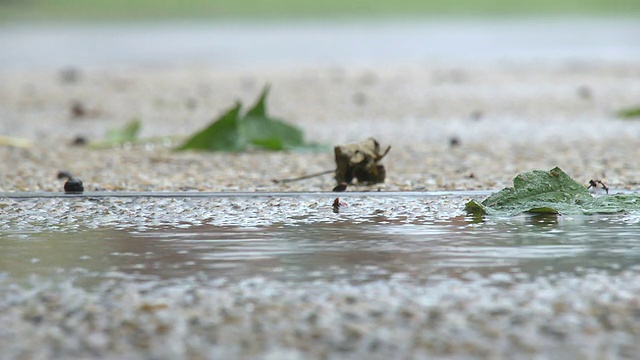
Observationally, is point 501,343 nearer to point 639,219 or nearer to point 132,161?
point 639,219

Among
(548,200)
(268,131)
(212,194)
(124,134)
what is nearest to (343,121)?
(124,134)

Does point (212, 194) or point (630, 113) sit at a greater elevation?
point (630, 113)

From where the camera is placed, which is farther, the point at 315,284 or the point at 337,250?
the point at 337,250

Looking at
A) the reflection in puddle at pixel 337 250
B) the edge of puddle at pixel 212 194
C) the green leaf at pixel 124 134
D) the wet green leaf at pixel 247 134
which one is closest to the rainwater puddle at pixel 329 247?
the reflection in puddle at pixel 337 250

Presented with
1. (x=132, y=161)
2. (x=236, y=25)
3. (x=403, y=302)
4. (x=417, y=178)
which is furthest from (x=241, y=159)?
(x=236, y=25)

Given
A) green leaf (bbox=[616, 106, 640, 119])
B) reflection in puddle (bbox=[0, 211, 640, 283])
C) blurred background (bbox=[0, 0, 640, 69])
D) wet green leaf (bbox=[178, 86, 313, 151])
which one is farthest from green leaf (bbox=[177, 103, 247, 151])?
blurred background (bbox=[0, 0, 640, 69])

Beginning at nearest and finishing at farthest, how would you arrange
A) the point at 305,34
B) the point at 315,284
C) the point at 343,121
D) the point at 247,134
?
the point at 315,284 → the point at 247,134 → the point at 343,121 → the point at 305,34

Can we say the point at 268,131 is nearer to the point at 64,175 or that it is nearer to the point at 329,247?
the point at 64,175

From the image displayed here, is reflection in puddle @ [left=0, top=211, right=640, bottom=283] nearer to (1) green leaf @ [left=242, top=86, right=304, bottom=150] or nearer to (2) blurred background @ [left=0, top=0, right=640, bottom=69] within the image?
(1) green leaf @ [left=242, top=86, right=304, bottom=150]
